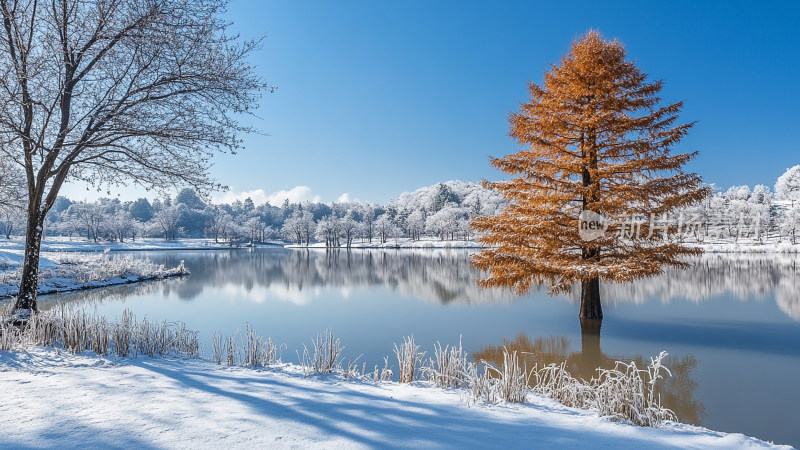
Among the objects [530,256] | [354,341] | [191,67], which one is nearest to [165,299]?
[354,341]

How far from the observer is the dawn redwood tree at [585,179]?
10.1 meters

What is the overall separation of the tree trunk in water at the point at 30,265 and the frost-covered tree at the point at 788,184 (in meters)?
122

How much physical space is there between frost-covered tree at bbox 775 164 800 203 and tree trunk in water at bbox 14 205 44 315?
122 meters

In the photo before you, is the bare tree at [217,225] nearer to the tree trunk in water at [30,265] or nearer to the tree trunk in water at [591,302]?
the tree trunk in water at [30,265]

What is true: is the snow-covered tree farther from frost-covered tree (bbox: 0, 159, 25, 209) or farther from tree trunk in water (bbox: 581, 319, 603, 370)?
frost-covered tree (bbox: 0, 159, 25, 209)

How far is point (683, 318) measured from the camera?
38.8 feet

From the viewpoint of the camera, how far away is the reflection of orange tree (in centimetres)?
569

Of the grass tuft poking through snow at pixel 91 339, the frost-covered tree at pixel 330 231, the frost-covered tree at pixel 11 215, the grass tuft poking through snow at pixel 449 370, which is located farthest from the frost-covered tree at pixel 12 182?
the frost-covered tree at pixel 330 231

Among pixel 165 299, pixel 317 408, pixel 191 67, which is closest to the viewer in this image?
pixel 317 408

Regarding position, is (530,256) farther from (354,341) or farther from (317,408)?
(317,408)

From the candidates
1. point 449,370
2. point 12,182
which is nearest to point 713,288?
point 449,370

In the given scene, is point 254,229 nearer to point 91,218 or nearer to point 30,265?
Answer: point 91,218

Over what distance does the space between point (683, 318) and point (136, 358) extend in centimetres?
1384

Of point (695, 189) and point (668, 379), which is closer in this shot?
point (668, 379)
